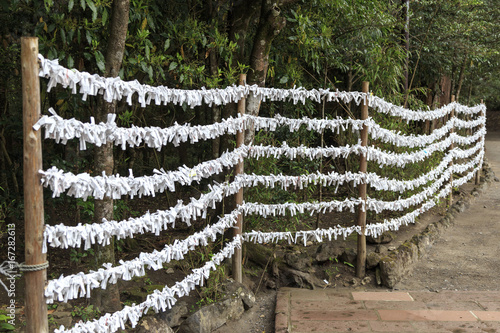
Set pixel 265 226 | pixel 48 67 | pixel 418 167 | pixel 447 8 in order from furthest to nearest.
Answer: pixel 447 8, pixel 418 167, pixel 265 226, pixel 48 67

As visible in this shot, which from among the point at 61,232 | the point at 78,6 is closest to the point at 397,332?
the point at 61,232

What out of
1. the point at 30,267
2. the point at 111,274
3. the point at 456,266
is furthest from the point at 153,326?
the point at 456,266

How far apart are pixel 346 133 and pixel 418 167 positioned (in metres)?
1.14

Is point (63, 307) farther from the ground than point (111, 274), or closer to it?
closer to it

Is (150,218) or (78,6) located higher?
(78,6)

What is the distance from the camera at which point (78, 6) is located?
158 inches

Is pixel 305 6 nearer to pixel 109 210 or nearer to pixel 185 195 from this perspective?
pixel 185 195

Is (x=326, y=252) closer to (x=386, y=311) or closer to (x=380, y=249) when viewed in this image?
(x=380, y=249)

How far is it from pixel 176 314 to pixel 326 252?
6.53ft

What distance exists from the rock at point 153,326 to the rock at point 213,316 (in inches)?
7.4

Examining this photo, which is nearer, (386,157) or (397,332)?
(397,332)

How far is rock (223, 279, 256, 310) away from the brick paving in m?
0.26

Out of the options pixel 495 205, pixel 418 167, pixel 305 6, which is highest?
pixel 305 6

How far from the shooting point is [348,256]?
517 cm
